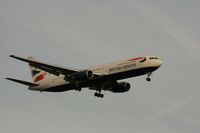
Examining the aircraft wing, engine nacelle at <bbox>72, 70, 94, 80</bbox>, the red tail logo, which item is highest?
the red tail logo

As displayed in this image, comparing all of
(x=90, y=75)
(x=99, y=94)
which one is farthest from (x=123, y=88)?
(x=90, y=75)

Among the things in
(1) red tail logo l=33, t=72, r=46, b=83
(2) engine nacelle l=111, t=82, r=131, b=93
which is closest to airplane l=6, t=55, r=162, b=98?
(2) engine nacelle l=111, t=82, r=131, b=93

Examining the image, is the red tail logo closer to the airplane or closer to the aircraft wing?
the airplane

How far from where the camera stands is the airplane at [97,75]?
99875 mm

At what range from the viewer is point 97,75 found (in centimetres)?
10238

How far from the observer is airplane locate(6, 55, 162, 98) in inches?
3932

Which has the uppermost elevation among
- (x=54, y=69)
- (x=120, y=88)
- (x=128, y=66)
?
(x=120, y=88)

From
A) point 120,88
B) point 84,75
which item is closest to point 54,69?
point 84,75

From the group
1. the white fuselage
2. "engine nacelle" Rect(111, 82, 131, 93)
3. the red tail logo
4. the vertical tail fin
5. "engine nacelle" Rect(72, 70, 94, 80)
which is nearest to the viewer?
the white fuselage

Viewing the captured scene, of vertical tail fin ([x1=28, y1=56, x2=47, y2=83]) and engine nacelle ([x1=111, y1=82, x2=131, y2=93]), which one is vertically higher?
vertical tail fin ([x1=28, y1=56, x2=47, y2=83])

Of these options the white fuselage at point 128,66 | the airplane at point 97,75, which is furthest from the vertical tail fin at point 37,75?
the white fuselage at point 128,66

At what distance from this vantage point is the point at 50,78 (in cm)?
11250

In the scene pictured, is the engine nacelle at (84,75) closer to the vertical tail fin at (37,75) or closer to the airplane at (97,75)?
the airplane at (97,75)

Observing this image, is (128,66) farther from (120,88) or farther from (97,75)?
(120,88)
